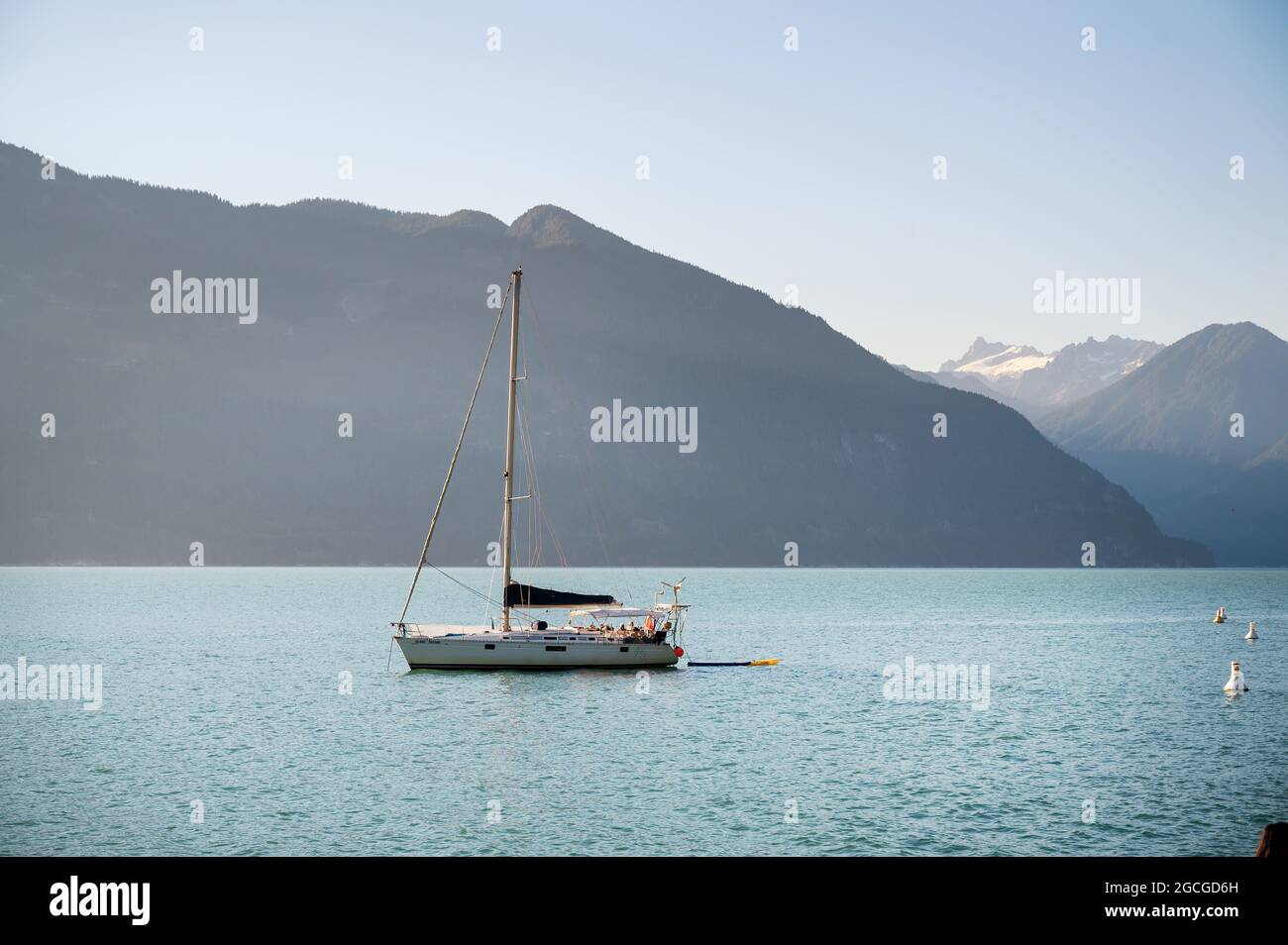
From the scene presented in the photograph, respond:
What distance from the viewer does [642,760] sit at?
4538 centimetres

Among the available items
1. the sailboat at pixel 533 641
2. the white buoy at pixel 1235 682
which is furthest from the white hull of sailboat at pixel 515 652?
the white buoy at pixel 1235 682

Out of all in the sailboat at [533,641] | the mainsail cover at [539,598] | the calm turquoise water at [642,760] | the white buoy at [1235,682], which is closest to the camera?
the calm turquoise water at [642,760]

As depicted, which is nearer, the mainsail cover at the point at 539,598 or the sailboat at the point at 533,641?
the sailboat at the point at 533,641

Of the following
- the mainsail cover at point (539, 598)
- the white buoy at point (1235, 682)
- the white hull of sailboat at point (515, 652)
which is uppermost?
the mainsail cover at point (539, 598)

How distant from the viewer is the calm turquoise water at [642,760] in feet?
109

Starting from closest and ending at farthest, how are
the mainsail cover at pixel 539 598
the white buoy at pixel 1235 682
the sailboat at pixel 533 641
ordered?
the sailboat at pixel 533 641 < the mainsail cover at pixel 539 598 < the white buoy at pixel 1235 682

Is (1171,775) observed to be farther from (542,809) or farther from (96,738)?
(96,738)

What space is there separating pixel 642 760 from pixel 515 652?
75.0ft

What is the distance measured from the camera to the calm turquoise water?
109 feet

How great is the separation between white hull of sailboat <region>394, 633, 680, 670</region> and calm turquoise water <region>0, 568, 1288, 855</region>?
1280 millimetres

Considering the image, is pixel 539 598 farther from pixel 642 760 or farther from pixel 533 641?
pixel 642 760

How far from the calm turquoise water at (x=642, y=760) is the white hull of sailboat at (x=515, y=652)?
4.20ft

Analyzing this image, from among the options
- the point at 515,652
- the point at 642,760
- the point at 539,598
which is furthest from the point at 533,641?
the point at 642,760

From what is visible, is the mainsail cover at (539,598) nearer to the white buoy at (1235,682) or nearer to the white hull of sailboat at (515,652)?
the white hull of sailboat at (515,652)
